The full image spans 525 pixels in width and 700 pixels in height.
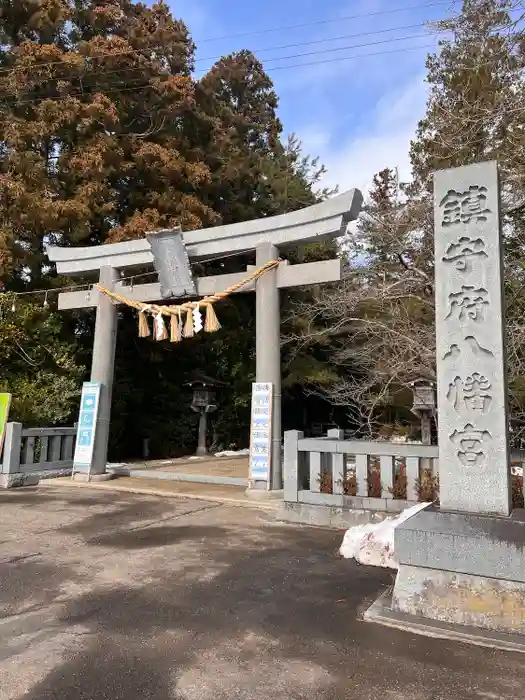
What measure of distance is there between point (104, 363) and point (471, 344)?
8250 mm

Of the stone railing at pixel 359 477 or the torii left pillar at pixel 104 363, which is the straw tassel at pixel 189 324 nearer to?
the torii left pillar at pixel 104 363

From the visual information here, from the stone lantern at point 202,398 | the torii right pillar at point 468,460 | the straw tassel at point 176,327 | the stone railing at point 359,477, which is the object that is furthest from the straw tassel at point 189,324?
the stone lantern at point 202,398

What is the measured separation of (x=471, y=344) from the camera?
401cm

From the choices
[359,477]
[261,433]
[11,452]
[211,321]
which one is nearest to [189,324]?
[211,321]

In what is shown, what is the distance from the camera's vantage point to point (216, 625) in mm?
3477

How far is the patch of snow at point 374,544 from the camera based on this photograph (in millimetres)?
4891

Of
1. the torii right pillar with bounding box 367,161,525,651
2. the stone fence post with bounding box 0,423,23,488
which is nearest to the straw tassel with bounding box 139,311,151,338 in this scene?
the stone fence post with bounding box 0,423,23,488

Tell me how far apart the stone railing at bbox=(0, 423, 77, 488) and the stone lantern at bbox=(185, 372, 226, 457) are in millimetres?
5930

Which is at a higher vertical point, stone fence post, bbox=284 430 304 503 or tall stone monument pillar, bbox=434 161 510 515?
tall stone monument pillar, bbox=434 161 510 515

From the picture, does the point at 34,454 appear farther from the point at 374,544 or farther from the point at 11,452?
the point at 374,544

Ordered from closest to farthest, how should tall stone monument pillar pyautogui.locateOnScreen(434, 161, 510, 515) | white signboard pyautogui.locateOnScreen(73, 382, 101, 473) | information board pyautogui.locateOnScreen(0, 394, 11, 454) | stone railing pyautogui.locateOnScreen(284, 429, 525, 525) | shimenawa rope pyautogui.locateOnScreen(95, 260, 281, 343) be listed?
tall stone monument pillar pyautogui.locateOnScreen(434, 161, 510, 515)
stone railing pyautogui.locateOnScreen(284, 429, 525, 525)
shimenawa rope pyautogui.locateOnScreen(95, 260, 281, 343)
information board pyautogui.locateOnScreen(0, 394, 11, 454)
white signboard pyautogui.locateOnScreen(73, 382, 101, 473)

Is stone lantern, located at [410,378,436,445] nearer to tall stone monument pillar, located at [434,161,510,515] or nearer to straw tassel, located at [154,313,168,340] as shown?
straw tassel, located at [154,313,168,340]

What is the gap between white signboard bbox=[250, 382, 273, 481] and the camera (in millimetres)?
8344

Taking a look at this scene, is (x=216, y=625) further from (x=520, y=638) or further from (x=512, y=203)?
(x=512, y=203)
